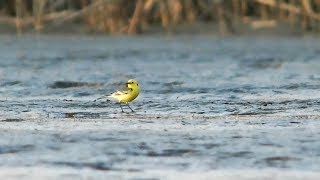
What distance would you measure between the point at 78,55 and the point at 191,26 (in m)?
5.82

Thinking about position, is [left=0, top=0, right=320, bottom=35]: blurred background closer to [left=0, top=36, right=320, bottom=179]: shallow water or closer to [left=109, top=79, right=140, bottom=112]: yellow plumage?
[left=0, top=36, right=320, bottom=179]: shallow water

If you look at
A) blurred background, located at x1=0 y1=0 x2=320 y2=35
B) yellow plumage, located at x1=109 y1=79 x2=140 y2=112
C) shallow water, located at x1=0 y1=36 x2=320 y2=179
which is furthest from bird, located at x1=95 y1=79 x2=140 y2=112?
blurred background, located at x1=0 y1=0 x2=320 y2=35

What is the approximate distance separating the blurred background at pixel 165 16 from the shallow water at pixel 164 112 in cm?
335

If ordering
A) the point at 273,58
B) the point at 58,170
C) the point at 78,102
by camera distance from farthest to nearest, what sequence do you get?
1. the point at 273,58
2. the point at 78,102
3. the point at 58,170

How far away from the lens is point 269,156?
346 inches

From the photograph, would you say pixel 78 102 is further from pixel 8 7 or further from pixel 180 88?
pixel 8 7

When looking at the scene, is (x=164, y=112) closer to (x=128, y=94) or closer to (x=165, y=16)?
(x=128, y=94)

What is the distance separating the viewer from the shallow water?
8641 millimetres

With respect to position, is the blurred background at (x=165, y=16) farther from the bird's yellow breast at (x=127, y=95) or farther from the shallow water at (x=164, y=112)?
the bird's yellow breast at (x=127, y=95)

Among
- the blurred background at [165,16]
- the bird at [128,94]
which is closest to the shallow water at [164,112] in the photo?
the bird at [128,94]

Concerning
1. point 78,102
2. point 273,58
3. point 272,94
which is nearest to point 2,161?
point 78,102

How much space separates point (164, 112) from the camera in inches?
480

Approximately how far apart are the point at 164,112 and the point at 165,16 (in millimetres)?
15098

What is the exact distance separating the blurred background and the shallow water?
335 centimetres
